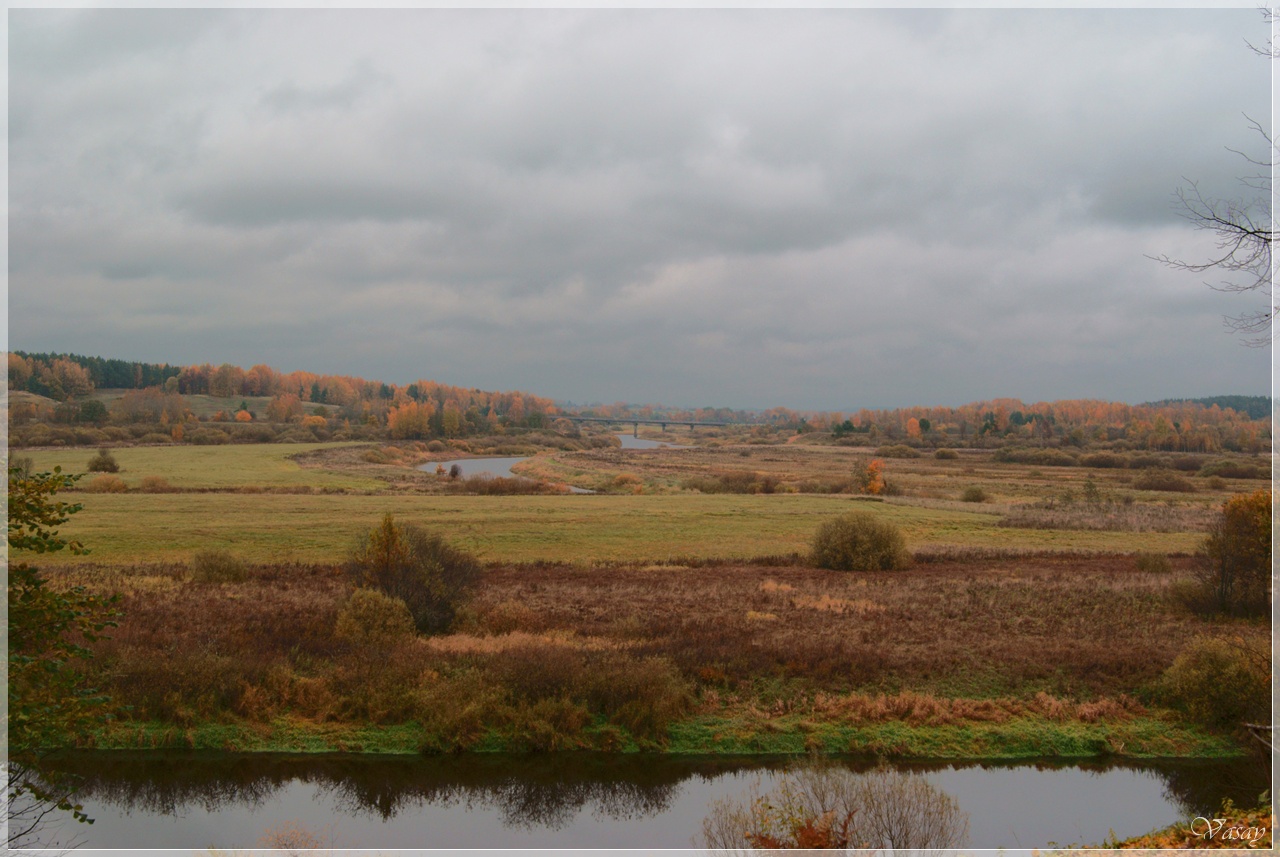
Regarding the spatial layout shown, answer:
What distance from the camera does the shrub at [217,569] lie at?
31125mm

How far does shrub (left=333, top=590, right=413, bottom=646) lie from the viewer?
23.2 m

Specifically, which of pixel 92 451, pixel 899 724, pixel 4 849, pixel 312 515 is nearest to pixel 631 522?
pixel 312 515

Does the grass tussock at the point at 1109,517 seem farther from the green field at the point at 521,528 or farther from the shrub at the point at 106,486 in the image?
the shrub at the point at 106,486

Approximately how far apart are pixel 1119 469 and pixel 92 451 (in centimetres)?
13150

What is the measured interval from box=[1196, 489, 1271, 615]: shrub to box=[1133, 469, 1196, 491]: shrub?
2341 inches

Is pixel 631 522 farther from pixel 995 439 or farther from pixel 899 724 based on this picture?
pixel 995 439

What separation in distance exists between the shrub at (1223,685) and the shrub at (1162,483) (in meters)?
70.7

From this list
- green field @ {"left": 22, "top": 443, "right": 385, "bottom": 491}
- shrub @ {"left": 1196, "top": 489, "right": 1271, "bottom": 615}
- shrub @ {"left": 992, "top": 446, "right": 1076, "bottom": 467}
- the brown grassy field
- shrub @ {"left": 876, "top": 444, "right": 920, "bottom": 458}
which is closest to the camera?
the brown grassy field

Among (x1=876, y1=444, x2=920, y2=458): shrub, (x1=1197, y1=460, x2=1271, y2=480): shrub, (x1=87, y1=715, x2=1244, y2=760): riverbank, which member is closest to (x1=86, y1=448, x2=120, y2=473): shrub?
(x1=87, y1=715, x2=1244, y2=760): riverbank

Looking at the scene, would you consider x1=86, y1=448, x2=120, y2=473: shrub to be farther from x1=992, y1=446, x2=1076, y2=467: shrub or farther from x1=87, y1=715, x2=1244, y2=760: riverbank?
x1=992, y1=446, x2=1076, y2=467: shrub

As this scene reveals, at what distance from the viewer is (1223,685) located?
18125 millimetres

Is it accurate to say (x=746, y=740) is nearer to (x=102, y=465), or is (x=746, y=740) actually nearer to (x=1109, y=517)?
(x=1109, y=517)

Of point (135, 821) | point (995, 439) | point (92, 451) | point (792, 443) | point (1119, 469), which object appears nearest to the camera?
point (135, 821)

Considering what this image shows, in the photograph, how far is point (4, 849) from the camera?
9.15m
